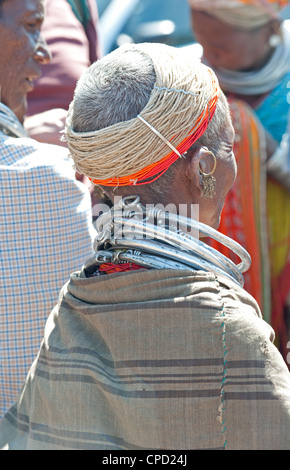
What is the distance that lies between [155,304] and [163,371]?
0.52 ft

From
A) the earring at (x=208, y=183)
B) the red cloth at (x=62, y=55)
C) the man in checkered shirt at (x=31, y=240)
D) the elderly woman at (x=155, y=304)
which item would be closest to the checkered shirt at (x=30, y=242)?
the man in checkered shirt at (x=31, y=240)

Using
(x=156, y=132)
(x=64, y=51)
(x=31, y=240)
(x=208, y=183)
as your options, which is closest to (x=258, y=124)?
(x=64, y=51)

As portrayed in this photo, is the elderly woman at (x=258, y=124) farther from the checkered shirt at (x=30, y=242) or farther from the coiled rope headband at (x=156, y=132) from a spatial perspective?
the coiled rope headband at (x=156, y=132)

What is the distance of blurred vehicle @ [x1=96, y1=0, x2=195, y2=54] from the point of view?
602 cm

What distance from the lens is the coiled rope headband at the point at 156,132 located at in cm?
168

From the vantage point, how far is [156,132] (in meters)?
1.68

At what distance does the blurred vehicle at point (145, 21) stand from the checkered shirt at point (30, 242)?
3815 mm

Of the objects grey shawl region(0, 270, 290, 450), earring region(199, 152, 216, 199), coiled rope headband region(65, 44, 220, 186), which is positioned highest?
coiled rope headband region(65, 44, 220, 186)

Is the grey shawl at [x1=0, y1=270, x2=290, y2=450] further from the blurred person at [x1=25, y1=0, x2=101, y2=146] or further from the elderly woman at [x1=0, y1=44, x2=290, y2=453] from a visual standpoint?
the blurred person at [x1=25, y1=0, x2=101, y2=146]

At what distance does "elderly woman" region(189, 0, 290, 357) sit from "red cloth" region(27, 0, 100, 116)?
3.05 feet

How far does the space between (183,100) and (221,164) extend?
0.22m

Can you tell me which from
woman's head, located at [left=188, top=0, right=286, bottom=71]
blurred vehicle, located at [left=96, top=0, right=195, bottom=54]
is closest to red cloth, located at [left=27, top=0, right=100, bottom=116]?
woman's head, located at [left=188, top=0, right=286, bottom=71]

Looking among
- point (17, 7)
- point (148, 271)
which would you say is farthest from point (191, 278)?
point (17, 7)

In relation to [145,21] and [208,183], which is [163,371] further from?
[145,21]
